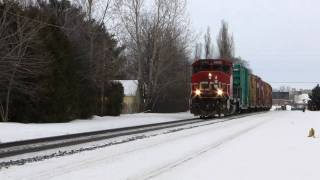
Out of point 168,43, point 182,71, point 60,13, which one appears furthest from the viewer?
point 182,71

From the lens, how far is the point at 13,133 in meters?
21.6

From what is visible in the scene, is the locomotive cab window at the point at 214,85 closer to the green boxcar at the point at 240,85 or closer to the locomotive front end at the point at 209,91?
the locomotive front end at the point at 209,91

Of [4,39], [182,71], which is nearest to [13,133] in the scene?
[4,39]

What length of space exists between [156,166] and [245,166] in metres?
1.94

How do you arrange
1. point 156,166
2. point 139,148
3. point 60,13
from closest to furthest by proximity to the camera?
point 156,166 → point 139,148 → point 60,13

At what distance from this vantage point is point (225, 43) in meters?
91.4

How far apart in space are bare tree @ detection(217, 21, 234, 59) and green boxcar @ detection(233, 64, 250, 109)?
1592 inches

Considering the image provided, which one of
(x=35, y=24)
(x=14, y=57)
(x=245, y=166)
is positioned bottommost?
(x=245, y=166)

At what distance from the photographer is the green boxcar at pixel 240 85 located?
1778 inches

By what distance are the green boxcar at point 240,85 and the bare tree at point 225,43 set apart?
40447 mm

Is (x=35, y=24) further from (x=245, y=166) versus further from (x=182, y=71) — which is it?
(x=182, y=71)

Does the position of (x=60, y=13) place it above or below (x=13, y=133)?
above

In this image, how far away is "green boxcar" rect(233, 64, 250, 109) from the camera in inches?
1778

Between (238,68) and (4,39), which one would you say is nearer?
(4,39)
